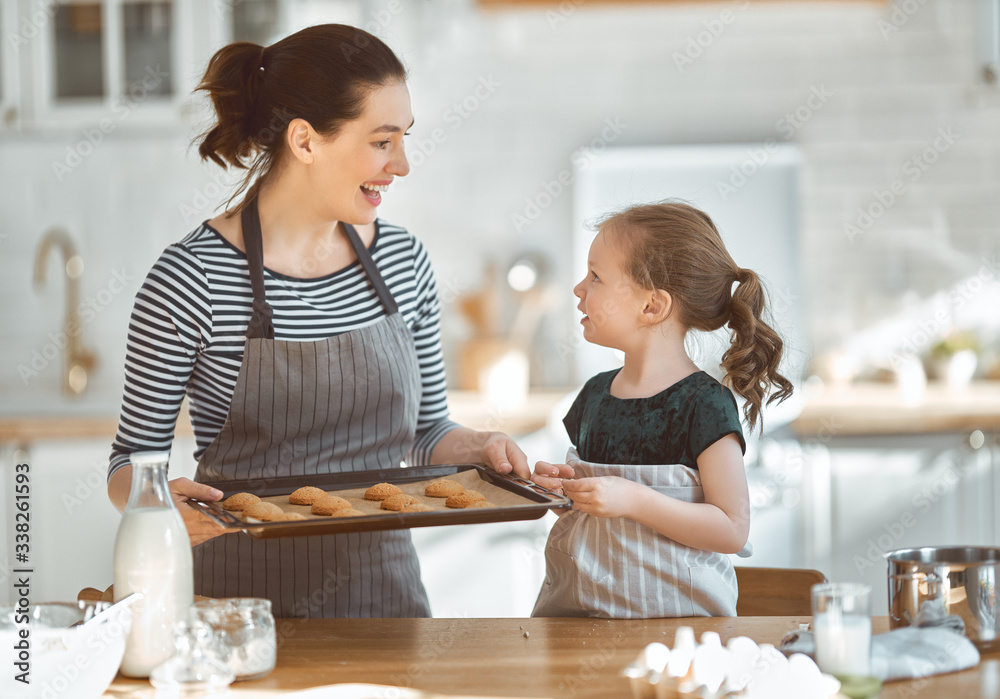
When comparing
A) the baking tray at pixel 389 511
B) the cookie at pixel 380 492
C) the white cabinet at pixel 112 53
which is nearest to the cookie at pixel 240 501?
the baking tray at pixel 389 511

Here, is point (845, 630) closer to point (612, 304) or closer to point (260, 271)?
point (612, 304)

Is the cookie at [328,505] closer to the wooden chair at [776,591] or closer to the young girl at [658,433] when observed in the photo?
the young girl at [658,433]

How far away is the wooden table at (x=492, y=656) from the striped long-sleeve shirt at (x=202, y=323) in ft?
1.40

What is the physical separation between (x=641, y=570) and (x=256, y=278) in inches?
30.2

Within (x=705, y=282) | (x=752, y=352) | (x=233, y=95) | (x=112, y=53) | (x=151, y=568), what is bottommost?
(x=151, y=568)

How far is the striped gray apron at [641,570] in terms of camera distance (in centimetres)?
135

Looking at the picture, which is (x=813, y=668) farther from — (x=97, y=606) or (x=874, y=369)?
(x=874, y=369)

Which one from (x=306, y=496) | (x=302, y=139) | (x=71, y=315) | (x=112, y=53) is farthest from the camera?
(x=71, y=315)

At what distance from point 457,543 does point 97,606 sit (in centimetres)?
207

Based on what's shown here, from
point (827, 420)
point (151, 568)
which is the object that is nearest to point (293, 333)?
point (151, 568)

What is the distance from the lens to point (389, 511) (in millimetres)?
1345

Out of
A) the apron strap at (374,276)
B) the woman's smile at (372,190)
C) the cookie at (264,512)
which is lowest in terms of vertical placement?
the cookie at (264,512)

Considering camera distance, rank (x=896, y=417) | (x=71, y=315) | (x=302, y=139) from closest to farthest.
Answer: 1. (x=302, y=139)
2. (x=896, y=417)
3. (x=71, y=315)

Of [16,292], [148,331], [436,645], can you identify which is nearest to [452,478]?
[436,645]
